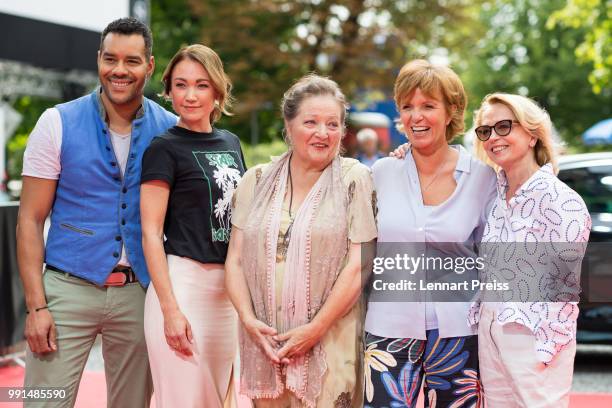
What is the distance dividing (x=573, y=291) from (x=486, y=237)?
1.31 ft

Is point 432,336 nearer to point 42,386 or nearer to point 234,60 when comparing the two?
point 42,386

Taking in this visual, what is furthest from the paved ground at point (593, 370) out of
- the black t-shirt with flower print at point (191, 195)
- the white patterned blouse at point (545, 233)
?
the black t-shirt with flower print at point (191, 195)

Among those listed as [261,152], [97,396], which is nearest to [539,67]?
[261,152]

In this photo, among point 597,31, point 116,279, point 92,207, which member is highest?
point 597,31

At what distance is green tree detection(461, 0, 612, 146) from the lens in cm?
3138

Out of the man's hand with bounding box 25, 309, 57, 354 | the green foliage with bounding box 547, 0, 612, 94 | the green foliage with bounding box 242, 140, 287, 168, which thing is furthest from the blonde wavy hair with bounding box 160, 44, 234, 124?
the green foliage with bounding box 242, 140, 287, 168

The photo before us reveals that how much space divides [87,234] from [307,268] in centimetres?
101

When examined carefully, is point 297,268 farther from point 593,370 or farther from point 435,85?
point 593,370

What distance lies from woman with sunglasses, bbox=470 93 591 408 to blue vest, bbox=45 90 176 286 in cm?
154

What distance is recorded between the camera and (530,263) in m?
3.21

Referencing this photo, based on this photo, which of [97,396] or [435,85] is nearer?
[435,85]

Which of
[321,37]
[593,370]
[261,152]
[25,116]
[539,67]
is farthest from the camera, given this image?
[539,67]

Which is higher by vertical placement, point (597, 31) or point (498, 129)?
point (597, 31)

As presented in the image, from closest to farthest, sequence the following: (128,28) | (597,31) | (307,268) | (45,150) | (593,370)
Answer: (307,268) → (45,150) → (128,28) → (593,370) → (597,31)
